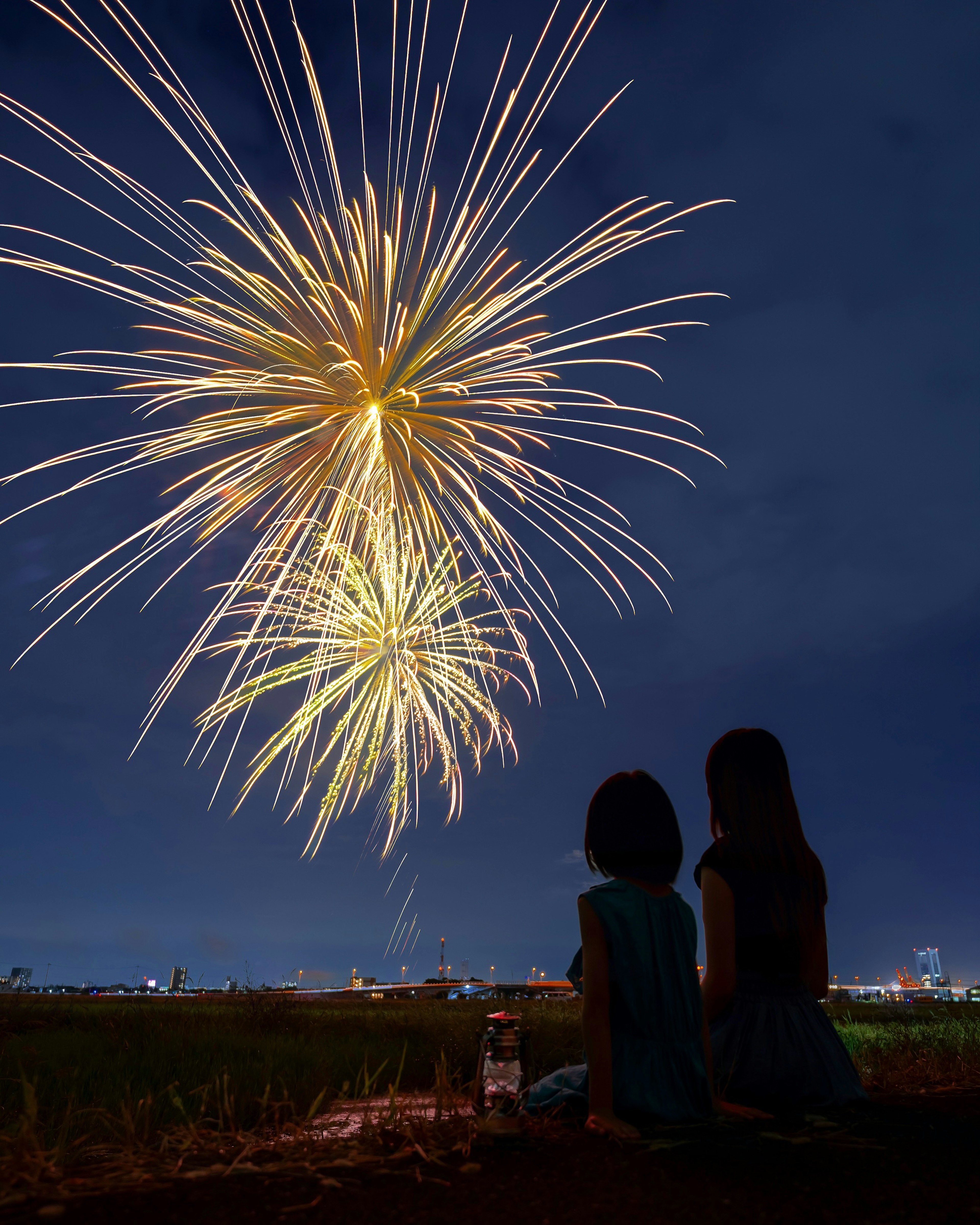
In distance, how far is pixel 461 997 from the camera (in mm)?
37625

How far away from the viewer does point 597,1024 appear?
11.6 ft

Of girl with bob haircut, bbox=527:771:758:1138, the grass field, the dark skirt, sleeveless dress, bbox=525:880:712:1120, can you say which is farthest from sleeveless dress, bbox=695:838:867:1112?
the grass field

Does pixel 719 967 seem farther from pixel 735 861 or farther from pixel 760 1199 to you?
pixel 760 1199

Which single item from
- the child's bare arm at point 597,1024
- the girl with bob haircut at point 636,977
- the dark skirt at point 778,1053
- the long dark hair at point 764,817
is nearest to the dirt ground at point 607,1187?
the child's bare arm at point 597,1024

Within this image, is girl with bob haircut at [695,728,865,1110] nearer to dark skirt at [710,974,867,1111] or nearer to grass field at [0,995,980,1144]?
dark skirt at [710,974,867,1111]

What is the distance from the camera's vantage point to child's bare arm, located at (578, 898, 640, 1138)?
3.28m

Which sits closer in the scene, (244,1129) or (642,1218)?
(642,1218)

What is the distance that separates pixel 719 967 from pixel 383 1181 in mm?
2366

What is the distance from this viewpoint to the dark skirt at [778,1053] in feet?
13.5

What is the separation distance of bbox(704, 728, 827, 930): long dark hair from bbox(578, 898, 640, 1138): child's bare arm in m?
1.06

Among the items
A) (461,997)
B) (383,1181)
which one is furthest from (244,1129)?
(461,997)

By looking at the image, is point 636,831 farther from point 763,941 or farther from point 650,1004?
point 763,941

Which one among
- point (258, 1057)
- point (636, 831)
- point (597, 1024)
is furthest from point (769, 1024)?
point (258, 1057)

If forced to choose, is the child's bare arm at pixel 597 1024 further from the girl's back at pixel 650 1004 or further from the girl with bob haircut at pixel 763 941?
the girl with bob haircut at pixel 763 941
